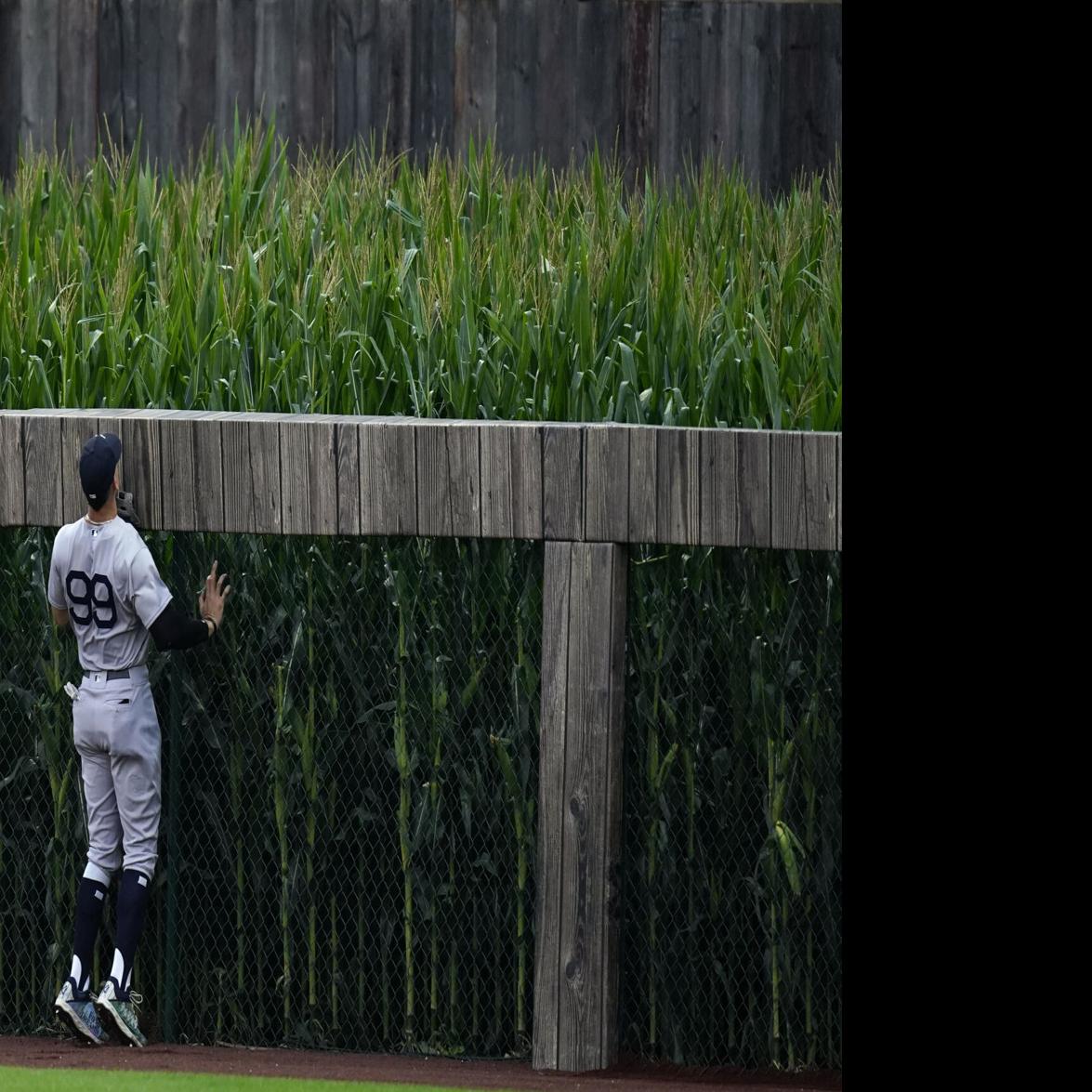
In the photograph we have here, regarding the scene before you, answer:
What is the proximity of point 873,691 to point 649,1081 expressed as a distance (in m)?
3.70

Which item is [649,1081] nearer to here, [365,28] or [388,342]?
[388,342]

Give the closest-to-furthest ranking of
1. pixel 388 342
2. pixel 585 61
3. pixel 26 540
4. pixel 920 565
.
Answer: pixel 920 565, pixel 26 540, pixel 388 342, pixel 585 61

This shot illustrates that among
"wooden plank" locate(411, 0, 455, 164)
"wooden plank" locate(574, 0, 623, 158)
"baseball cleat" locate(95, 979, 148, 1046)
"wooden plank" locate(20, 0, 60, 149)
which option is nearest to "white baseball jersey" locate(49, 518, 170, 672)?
"baseball cleat" locate(95, 979, 148, 1046)

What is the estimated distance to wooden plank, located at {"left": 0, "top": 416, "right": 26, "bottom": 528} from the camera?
218 inches

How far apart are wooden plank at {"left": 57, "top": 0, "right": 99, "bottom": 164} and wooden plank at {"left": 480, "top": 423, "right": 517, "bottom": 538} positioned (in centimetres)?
768

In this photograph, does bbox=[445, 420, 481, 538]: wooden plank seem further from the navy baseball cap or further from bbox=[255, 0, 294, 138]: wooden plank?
bbox=[255, 0, 294, 138]: wooden plank

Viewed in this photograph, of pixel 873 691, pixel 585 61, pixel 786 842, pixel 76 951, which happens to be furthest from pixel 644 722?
pixel 585 61

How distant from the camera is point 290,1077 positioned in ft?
16.3

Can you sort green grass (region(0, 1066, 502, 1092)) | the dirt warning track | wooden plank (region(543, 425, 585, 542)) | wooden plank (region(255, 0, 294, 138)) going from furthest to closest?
wooden plank (region(255, 0, 294, 138)) → wooden plank (region(543, 425, 585, 542)) → the dirt warning track → green grass (region(0, 1066, 502, 1092))

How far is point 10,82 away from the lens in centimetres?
1209

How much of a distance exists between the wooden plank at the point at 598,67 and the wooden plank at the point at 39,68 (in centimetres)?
343

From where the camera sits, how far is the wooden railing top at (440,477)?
512 centimetres

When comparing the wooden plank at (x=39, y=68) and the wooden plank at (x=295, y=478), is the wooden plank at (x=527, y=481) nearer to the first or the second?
the wooden plank at (x=295, y=478)

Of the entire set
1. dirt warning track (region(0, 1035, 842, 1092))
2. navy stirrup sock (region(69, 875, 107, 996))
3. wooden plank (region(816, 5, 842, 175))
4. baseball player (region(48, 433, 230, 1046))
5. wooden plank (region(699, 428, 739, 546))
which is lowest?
dirt warning track (region(0, 1035, 842, 1092))
